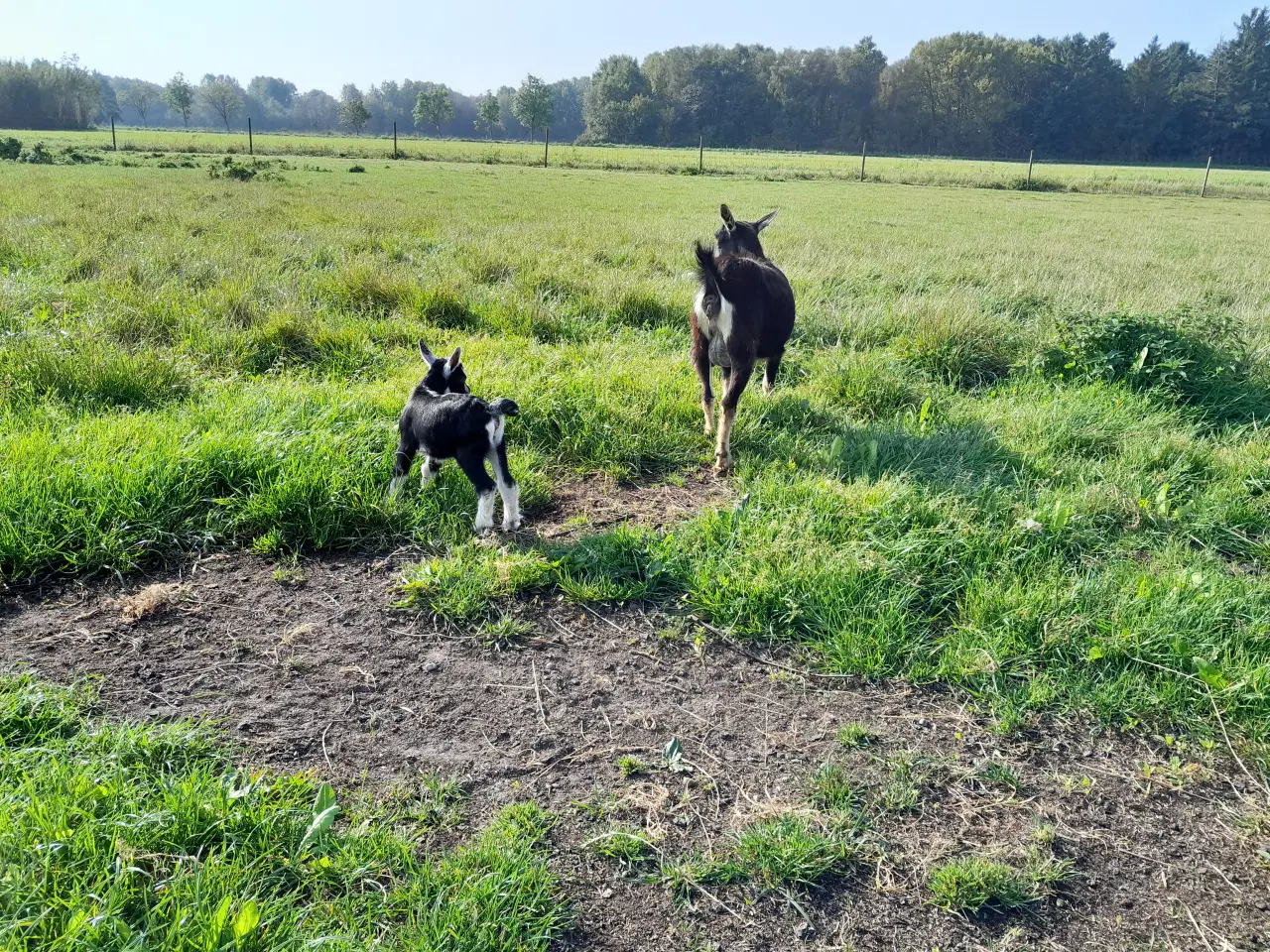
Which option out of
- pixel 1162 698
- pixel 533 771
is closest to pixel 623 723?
pixel 533 771

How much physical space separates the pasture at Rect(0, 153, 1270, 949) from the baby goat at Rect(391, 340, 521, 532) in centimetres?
24

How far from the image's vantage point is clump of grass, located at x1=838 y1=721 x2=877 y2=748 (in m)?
2.83

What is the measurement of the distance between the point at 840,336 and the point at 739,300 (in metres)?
3.06

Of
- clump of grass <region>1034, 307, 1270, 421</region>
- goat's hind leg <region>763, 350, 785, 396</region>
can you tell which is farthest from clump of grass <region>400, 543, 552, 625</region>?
clump of grass <region>1034, 307, 1270, 421</region>

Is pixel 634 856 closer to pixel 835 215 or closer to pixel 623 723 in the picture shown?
pixel 623 723

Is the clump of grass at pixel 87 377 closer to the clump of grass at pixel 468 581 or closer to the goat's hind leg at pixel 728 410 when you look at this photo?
the clump of grass at pixel 468 581

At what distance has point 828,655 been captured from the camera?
3.29 m

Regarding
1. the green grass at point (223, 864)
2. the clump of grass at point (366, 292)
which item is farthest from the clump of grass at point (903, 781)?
the clump of grass at point (366, 292)

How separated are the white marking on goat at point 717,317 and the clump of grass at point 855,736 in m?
2.91

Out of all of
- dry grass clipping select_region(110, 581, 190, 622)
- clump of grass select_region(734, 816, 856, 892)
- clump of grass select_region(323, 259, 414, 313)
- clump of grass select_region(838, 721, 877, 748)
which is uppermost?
clump of grass select_region(323, 259, 414, 313)

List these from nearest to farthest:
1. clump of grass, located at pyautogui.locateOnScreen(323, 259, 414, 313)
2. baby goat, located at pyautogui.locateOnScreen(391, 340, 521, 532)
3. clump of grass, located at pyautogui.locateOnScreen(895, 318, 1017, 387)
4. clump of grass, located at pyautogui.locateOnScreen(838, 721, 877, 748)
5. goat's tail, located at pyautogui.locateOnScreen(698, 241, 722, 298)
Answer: clump of grass, located at pyautogui.locateOnScreen(838, 721, 877, 748) → baby goat, located at pyautogui.locateOnScreen(391, 340, 521, 532) → goat's tail, located at pyautogui.locateOnScreen(698, 241, 722, 298) → clump of grass, located at pyautogui.locateOnScreen(895, 318, 1017, 387) → clump of grass, located at pyautogui.locateOnScreen(323, 259, 414, 313)

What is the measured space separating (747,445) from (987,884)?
3.49m

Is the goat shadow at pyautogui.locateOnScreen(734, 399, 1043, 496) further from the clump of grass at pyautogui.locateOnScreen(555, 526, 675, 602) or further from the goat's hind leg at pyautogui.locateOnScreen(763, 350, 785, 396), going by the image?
the clump of grass at pyautogui.locateOnScreen(555, 526, 675, 602)

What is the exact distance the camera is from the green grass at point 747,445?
345 centimetres
